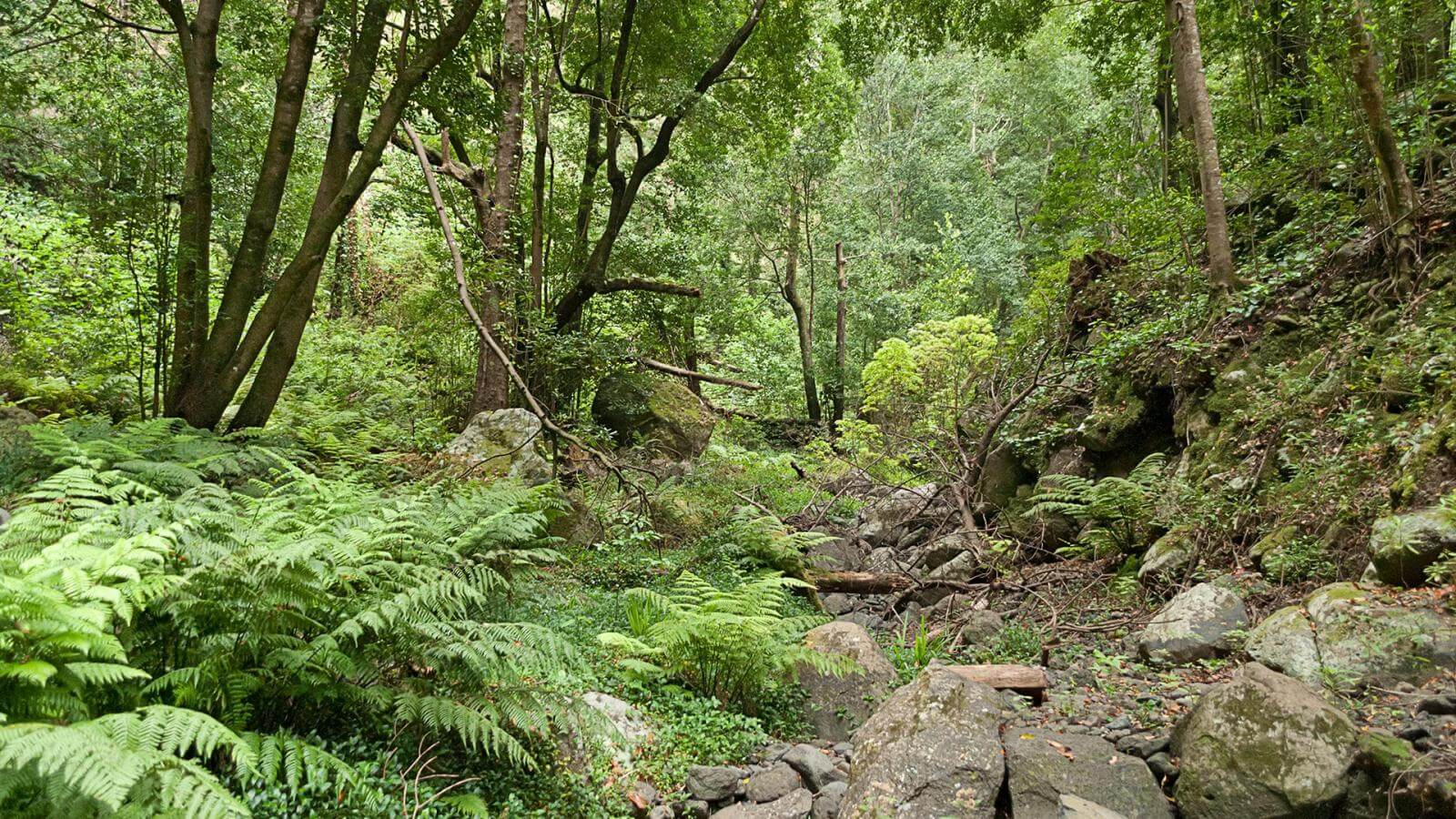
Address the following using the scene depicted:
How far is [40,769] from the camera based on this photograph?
5.10 ft

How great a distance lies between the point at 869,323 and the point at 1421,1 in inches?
611

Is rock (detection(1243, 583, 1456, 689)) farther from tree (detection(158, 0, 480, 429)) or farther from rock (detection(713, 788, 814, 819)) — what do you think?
tree (detection(158, 0, 480, 429))

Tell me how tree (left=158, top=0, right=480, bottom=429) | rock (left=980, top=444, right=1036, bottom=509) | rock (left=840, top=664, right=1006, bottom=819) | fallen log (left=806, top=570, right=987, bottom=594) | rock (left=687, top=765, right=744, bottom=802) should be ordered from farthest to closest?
rock (left=980, top=444, right=1036, bottom=509) < fallen log (left=806, top=570, right=987, bottom=594) < tree (left=158, top=0, right=480, bottom=429) < rock (left=687, top=765, right=744, bottom=802) < rock (left=840, top=664, right=1006, bottom=819)

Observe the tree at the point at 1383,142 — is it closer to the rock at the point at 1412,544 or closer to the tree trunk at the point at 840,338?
the rock at the point at 1412,544

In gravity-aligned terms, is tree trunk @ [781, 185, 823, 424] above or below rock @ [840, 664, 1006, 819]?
above

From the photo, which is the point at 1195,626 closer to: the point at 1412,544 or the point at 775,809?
the point at 1412,544

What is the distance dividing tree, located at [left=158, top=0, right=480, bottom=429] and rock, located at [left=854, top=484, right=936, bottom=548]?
7.39 meters

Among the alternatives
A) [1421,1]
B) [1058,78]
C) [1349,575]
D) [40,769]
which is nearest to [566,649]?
[40,769]

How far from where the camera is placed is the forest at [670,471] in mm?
2662

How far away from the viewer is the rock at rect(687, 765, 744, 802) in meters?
3.41

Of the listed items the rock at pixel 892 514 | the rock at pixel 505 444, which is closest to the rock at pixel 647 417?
the rock at pixel 505 444

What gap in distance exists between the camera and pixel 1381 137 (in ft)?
18.3

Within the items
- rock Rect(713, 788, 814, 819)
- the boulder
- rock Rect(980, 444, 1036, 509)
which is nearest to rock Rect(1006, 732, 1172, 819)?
rock Rect(713, 788, 814, 819)

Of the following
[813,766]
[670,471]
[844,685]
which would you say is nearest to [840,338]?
[670,471]
